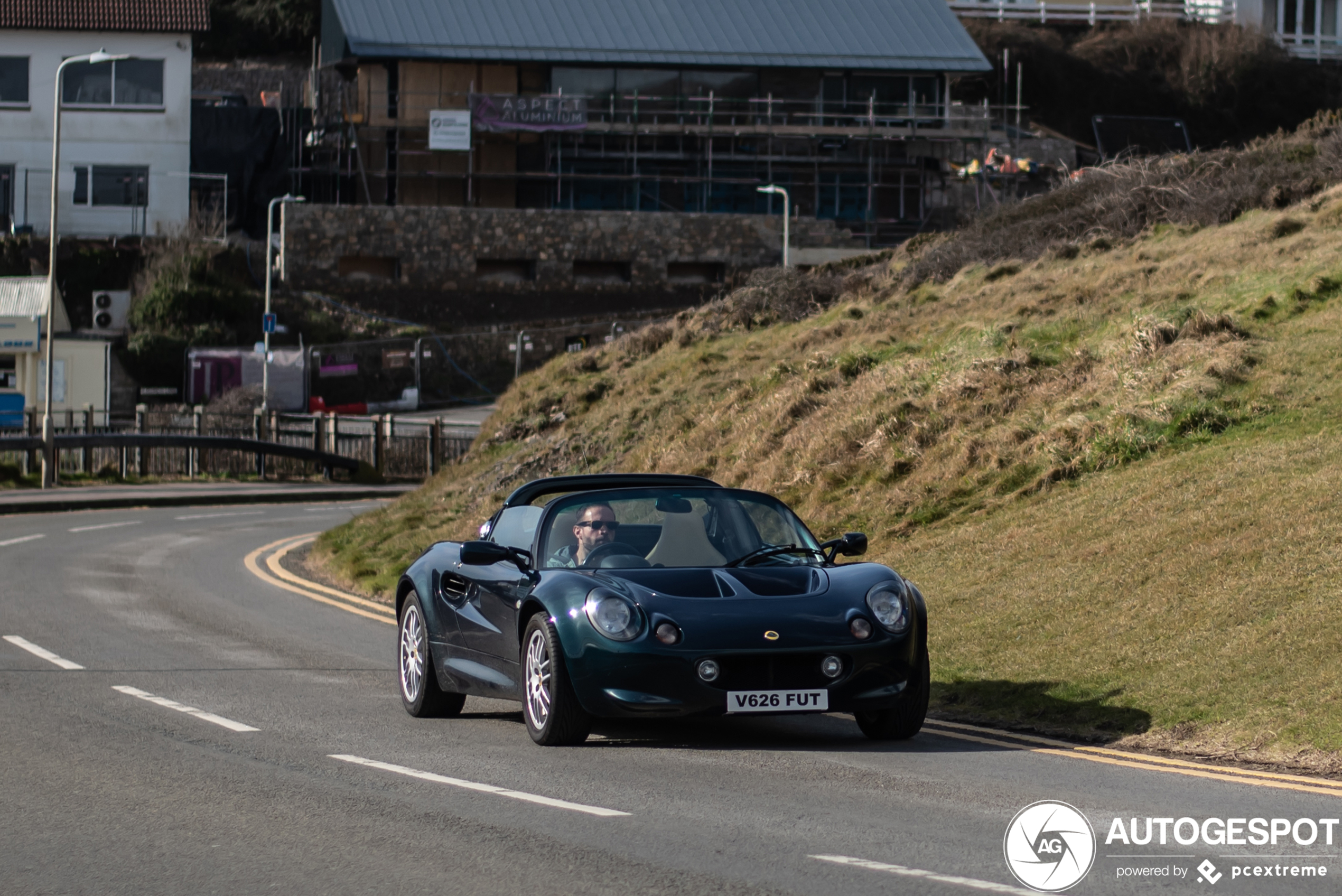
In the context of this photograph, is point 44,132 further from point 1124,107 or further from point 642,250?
point 1124,107

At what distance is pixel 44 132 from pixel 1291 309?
55867mm

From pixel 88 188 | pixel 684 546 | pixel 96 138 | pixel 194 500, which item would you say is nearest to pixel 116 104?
pixel 96 138

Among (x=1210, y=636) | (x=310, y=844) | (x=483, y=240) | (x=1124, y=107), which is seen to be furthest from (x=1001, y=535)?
(x=1124, y=107)

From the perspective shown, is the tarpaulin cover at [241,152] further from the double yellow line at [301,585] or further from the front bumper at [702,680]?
the front bumper at [702,680]

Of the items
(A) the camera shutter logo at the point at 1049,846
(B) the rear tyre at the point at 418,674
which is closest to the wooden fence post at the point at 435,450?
(B) the rear tyre at the point at 418,674

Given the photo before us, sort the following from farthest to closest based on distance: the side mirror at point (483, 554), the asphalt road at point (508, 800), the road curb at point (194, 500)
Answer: the road curb at point (194, 500)
the side mirror at point (483, 554)
the asphalt road at point (508, 800)

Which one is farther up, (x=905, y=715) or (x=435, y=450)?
(x=905, y=715)

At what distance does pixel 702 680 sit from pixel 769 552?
137 cm

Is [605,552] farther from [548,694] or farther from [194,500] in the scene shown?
[194,500]

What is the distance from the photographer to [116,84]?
211 ft

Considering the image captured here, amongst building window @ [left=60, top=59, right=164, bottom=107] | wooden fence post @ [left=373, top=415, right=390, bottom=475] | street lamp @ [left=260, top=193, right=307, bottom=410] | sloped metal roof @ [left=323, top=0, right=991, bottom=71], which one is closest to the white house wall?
building window @ [left=60, top=59, right=164, bottom=107]

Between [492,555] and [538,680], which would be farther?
[492,555]

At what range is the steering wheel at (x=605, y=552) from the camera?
9.72 meters

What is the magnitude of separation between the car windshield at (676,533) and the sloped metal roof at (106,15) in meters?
59.6
